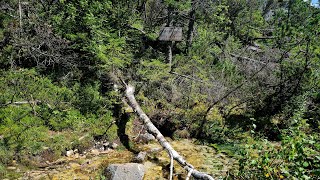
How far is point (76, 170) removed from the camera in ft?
20.1

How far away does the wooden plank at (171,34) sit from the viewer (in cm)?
1114

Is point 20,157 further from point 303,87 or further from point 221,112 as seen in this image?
point 303,87

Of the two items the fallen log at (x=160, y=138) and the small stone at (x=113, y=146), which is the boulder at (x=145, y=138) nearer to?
the fallen log at (x=160, y=138)

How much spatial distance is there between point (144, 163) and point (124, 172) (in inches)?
43.7

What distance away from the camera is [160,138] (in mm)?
6977

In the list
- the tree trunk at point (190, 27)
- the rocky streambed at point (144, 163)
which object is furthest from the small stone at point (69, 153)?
the tree trunk at point (190, 27)

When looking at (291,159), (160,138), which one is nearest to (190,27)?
(160,138)

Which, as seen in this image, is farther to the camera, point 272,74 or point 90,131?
point 272,74

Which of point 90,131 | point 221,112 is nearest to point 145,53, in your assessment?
point 221,112

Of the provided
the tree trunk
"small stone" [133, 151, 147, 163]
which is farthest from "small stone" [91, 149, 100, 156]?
the tree trunk

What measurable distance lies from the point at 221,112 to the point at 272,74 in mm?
2188

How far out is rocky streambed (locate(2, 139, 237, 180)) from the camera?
19.4ft

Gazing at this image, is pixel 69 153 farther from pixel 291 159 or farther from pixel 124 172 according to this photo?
pixel 291 159

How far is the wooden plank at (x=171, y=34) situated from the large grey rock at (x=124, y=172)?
650 centimetres
